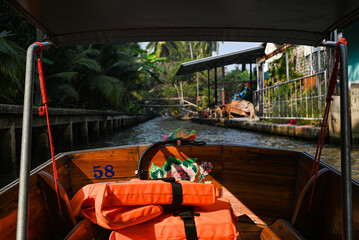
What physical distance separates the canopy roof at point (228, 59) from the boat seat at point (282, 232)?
516 inches

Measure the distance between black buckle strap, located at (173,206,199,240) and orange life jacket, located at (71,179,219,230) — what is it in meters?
0.06

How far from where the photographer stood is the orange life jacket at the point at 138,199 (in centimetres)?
129

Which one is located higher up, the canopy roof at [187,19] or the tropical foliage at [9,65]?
the tropical foliage at [9,65]

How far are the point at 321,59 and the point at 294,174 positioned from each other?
9292 millimetres

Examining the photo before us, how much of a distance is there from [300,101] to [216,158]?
6.08 meters

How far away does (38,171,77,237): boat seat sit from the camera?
4.91ft

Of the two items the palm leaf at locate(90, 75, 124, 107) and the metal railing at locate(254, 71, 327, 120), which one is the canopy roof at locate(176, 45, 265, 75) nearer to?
the palm leaf at locate(90, 75, 124, 107)

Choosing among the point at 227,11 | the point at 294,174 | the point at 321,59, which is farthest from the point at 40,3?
the point at 321,59

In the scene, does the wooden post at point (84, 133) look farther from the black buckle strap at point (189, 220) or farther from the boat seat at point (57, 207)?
the black buckle strap at point (189, 220)

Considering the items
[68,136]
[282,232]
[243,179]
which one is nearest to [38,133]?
[68,136]

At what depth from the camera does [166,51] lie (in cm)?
4812

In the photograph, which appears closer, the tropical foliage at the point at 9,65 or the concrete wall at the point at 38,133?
the concrete wall at the point at 38,133

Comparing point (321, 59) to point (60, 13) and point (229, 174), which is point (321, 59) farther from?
point (60, 13)

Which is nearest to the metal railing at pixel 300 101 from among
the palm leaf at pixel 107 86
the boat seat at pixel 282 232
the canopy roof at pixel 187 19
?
the canopy roof at pixel 187 19
